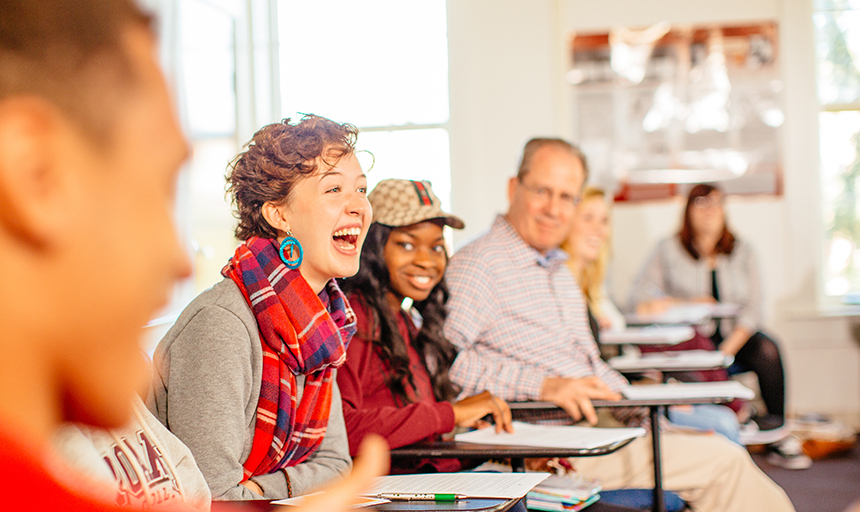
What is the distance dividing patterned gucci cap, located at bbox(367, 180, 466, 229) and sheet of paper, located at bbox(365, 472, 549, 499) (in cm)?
74

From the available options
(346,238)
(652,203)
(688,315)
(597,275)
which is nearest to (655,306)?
(688,315)

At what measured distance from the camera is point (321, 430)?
1395 mm

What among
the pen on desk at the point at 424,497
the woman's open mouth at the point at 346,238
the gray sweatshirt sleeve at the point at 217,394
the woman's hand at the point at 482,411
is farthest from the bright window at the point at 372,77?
the pen on desk at the point at 424,497

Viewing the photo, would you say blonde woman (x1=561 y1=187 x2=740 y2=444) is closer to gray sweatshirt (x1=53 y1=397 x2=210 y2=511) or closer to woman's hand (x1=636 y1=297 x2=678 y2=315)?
woman's hand (x1=636 y1=297 x2=678 y2=315)

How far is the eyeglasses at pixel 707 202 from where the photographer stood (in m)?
4.45

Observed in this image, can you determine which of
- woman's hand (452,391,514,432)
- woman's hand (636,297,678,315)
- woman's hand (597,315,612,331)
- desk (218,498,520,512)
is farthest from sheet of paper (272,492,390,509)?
woman's hand (636,297,678,315)

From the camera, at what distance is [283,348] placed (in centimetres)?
128

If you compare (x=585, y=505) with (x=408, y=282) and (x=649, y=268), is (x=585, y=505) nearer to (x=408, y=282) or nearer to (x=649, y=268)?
(x=408, y=282)

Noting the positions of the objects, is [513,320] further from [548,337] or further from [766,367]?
[766,367]

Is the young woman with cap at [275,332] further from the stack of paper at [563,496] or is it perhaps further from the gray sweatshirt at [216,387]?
the stack of paper at [563,496]

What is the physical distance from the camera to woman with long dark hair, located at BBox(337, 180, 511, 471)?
169 centimetres

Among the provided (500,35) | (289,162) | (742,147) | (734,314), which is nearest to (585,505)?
(289,162)

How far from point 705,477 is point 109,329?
220cm

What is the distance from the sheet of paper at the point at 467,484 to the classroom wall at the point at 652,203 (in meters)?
3.26
